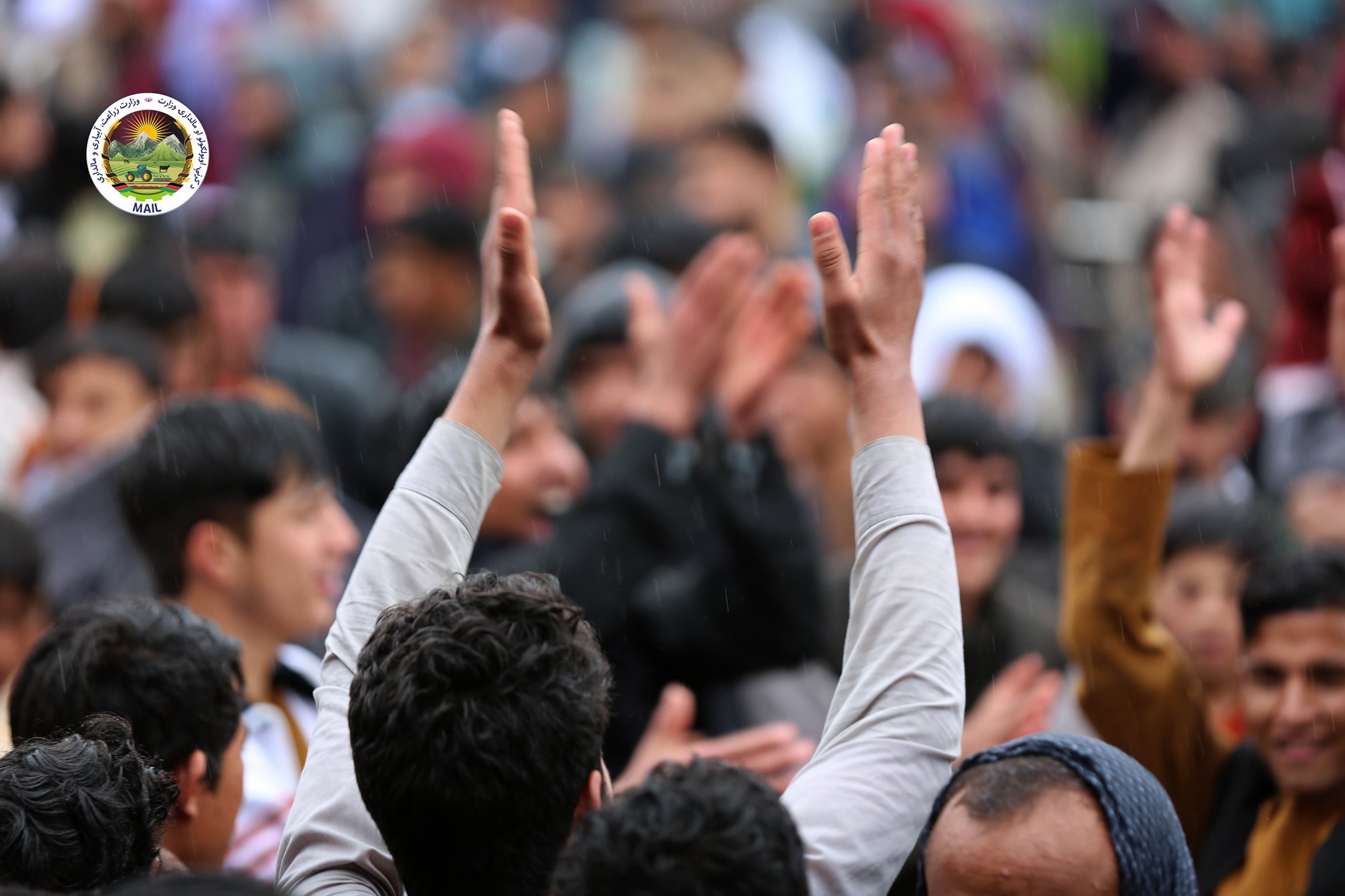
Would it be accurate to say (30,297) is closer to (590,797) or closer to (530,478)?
(530,478)

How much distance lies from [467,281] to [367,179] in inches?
89.7

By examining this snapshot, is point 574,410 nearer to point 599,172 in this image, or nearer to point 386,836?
point 386,836

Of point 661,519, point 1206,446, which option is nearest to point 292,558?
point 661,519

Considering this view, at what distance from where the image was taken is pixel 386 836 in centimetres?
193

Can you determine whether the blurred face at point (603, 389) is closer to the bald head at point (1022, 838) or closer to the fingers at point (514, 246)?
the fingers at point (514, 246)

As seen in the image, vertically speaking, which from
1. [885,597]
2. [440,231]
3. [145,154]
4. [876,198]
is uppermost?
[145,154]

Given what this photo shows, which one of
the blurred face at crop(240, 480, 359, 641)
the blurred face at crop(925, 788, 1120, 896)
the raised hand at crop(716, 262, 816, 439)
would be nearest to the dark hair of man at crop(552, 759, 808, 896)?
the blurred face at crop(925, 788, 1120, 896)

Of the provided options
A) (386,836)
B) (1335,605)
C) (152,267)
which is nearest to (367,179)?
(152,267)

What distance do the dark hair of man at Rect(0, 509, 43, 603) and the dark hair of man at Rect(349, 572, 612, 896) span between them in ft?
7.82

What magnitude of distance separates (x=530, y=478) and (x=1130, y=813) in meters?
2.74

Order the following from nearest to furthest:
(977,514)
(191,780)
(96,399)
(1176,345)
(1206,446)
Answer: (191,780) → (1176,345) → (977,514) → (96,399) → (1206,446)

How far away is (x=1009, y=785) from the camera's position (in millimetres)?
2102

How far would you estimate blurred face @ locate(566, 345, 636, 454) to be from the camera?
210 inches

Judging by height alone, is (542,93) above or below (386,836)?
above
